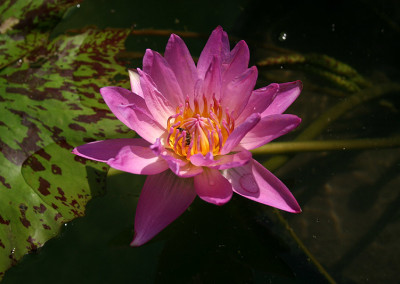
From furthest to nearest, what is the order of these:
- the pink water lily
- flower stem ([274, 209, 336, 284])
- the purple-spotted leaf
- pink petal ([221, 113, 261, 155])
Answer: flower stem ([274, 209, 336, 284]) → the purple-spotted leaf → the pink water lily → pink petal ([221, 113, 261, 155])

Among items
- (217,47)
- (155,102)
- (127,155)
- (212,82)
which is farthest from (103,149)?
(217,47)

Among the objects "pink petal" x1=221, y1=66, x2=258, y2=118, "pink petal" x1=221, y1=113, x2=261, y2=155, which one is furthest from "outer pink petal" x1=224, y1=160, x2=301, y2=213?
"pink petal" x1=221, y1=66, x2=258, y2=118

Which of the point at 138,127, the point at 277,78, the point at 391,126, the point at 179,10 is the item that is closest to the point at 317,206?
the point at 391,126

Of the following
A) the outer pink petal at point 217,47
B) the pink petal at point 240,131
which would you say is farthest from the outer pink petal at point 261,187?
the outer pink petal at point 217,47

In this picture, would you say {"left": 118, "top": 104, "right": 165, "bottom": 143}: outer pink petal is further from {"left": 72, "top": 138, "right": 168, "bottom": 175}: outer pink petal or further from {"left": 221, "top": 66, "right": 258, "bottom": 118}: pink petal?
{"left": 221, "top": 66, "right": 258, "bottom": 118}: pink petal

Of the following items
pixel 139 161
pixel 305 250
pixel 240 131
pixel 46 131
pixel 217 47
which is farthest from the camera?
pixel 305 250

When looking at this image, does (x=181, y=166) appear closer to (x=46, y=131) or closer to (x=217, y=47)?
(x=217, y=47)

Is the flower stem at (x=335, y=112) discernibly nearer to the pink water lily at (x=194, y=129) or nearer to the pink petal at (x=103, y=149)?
the pink water lily at (x=194, y=129)
